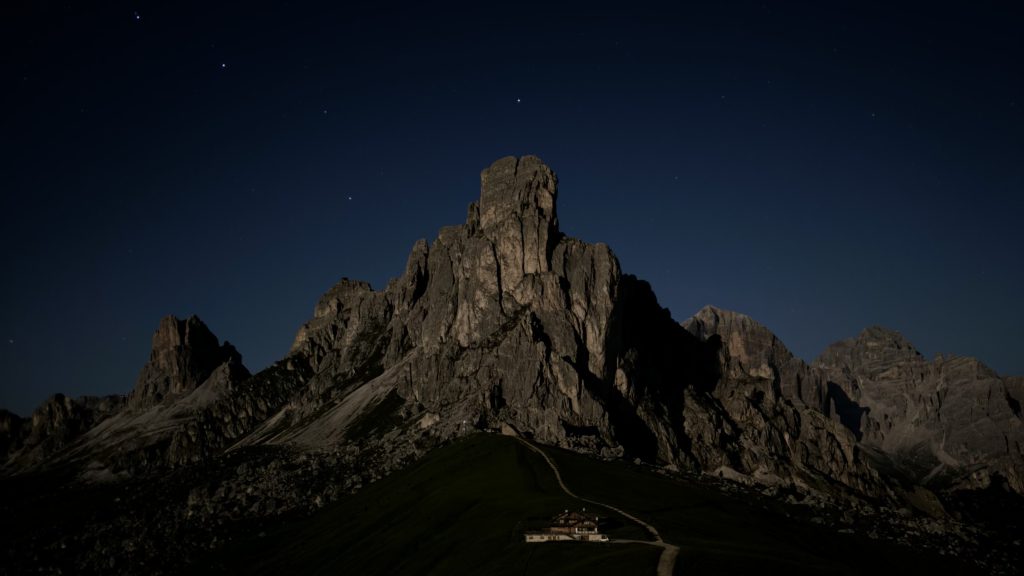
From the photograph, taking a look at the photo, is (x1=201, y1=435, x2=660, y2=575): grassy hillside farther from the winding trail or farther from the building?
the building

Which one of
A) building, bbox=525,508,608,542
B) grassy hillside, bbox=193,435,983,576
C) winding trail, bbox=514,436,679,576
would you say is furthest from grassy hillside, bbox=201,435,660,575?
building, bbox=525,508,608,542

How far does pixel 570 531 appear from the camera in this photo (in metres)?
99.9

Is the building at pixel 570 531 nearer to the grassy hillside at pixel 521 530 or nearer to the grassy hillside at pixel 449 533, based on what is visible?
the grassy hillside at pixel 449 533

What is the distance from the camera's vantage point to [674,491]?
156 m

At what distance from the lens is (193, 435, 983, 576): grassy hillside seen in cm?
8631

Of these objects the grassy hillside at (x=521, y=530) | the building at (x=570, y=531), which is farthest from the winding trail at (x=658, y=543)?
the building at (x=570, y=531)

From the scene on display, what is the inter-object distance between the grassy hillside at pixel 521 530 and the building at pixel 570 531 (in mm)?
2948

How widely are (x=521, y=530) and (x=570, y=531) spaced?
11860 mm

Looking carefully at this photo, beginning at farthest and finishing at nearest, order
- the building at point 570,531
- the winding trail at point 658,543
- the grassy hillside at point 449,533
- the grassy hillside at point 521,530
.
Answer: the building at point 570,531
the grassy hillside at point 449,533
the grassy hillside at point 521,530
the winding trail at point 658,543

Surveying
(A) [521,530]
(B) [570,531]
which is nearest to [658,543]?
(B) [570,531]

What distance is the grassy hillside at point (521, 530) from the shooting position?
283 ft

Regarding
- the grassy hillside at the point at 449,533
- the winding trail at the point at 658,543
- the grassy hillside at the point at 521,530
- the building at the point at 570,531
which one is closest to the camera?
the winding trail at the point at 658,543

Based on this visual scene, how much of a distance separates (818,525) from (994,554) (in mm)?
38764

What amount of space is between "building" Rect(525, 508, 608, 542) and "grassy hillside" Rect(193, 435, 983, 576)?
9.67 ft
